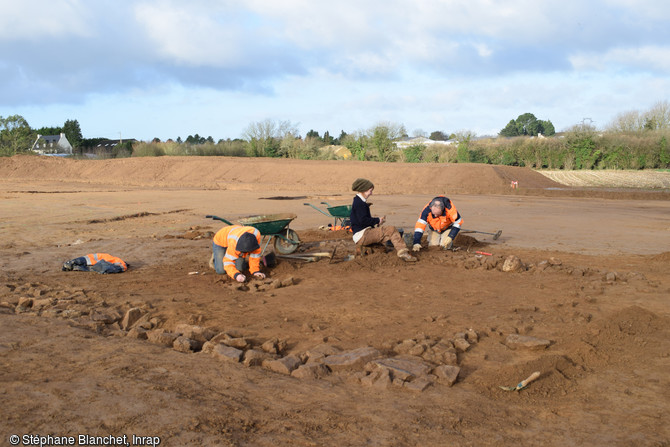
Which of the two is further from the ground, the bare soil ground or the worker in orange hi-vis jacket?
the worker in orange hi-vis jacket

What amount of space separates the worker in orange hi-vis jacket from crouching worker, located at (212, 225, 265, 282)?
2692 mm

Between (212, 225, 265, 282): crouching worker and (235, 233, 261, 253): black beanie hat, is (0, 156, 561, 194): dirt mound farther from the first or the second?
(235, 233, 261, 253): black beanie hat

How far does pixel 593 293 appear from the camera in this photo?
5992mm

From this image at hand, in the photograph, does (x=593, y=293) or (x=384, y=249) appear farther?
(x=384, y=249)

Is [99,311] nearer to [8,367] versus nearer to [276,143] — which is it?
[8,367]

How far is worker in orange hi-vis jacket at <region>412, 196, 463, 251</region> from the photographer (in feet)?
27.7

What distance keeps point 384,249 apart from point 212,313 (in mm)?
3539

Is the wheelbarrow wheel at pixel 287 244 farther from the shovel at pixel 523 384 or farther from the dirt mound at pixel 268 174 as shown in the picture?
the dirt mound at pixel 268 174

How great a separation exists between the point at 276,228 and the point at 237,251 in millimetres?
1401

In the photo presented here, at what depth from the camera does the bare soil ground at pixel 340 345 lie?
116 inches

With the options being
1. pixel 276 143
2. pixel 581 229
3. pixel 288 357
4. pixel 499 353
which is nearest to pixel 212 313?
pixel 288 357

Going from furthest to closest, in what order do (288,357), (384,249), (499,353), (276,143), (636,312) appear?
(276,143)
(384,249)
(636,312)
(499,353)
(288,357)

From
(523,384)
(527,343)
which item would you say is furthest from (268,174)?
(523,384)

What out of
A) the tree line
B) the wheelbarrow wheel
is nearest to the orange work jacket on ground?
the wheelbarrow wheel
